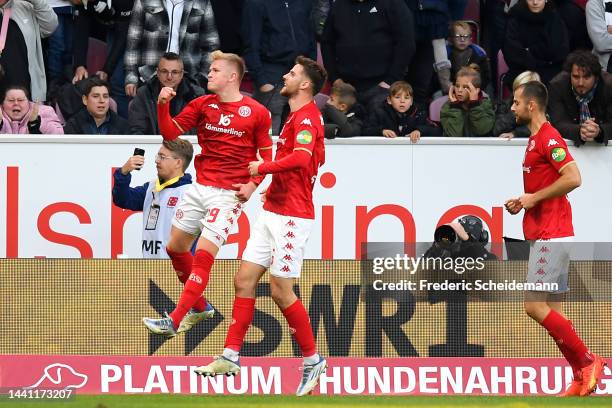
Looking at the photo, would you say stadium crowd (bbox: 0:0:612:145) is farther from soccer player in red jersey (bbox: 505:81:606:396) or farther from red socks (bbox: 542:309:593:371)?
red socks (bbox: 542:309:593:371)

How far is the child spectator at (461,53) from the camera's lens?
16000mm

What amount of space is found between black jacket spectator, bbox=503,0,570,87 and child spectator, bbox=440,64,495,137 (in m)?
0.96

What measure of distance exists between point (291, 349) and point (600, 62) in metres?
5.02

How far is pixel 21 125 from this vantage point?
1506 cm

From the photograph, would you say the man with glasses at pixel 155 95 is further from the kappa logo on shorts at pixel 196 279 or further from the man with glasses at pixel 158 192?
the kappa logo on shorts at pixel 196 279

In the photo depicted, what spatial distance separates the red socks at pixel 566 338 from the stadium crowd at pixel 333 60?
3.30 m

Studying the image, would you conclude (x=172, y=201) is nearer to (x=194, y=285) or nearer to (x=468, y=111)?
(x=194, y=285)

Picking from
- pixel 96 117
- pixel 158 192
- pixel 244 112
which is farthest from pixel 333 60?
pixel 244 112

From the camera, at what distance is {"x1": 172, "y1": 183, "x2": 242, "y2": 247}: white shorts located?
11648mm

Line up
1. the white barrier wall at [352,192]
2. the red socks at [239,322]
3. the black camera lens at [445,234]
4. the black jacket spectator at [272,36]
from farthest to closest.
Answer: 1. the black jacket spectator at [272,36]
2. the white barrier wall at [352,192]
3. the black camera lens at [445,234]
4. the red socks at [239,322]

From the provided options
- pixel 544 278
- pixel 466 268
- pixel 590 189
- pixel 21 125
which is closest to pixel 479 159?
pixel 590 189

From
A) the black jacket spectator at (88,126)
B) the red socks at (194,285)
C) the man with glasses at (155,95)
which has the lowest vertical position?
the red socks at (194,285)

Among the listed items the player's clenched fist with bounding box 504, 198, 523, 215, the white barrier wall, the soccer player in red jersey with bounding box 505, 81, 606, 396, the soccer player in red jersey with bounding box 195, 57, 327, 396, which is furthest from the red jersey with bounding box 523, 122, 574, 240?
the white barrier wall

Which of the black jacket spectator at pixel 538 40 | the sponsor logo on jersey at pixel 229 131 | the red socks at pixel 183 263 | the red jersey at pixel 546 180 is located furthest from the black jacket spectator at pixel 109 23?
the red jersey at pixel 546 180
